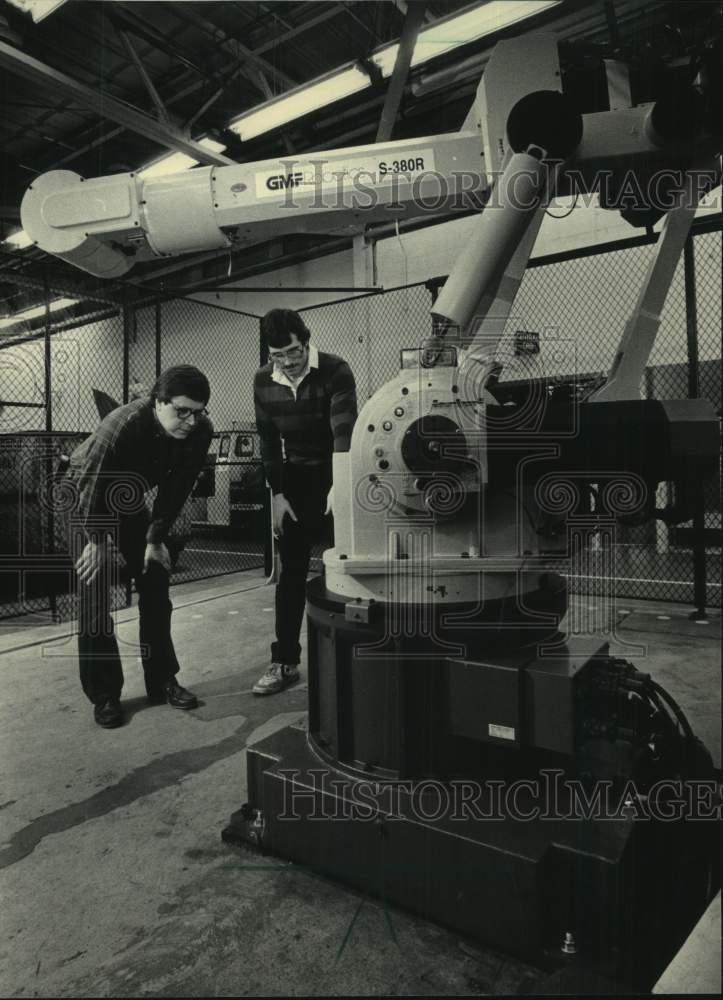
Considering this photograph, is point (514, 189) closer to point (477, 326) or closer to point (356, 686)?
point (477, 326)

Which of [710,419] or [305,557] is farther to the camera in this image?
[305,557]

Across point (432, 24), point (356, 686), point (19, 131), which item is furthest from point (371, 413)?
point (19, 131)

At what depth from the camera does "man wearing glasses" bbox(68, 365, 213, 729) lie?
255 cm

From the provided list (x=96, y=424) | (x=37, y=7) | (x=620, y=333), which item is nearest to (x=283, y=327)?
(x=37, y=7)

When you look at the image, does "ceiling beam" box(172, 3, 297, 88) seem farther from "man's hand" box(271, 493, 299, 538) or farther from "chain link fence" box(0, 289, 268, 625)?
"man's hand" box(271, 493, 299, 538)

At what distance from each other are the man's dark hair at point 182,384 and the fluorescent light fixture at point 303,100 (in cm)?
367

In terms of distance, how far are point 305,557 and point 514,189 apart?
5.81ft

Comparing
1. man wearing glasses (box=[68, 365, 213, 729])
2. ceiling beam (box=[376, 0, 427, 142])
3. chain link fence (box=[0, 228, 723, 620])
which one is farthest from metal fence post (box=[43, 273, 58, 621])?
ceiling beam (box=[376, 0, 427, 142])

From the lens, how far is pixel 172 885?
4.99 feet

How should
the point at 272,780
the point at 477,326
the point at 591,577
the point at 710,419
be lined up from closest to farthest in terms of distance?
the point at 710,419 → the point at 272,780 → the point at 477,326 → the point at 591,577

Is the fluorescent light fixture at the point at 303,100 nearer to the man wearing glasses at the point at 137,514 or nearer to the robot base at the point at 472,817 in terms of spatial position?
the man wearing glasses at the point at 137,514

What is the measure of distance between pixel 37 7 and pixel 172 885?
494 cm

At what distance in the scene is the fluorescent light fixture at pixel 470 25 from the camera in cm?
421

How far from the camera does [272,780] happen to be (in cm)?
159
